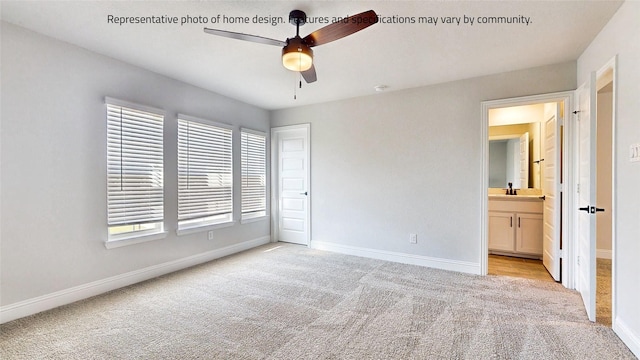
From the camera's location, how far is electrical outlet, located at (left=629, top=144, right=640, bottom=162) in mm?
1879

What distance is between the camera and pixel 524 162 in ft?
15.5

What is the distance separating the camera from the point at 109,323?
2352 millimetres

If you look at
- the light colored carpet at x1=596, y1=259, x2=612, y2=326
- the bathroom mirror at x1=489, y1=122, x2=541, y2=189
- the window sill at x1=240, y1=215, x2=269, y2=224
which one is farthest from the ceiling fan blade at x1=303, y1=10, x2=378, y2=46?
the bathroom mirror at x1=489, y1=122, x2=541, y2=189

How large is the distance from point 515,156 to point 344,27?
4268 mm

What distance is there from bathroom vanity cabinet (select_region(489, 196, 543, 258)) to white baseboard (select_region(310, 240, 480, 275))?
115 centimetres

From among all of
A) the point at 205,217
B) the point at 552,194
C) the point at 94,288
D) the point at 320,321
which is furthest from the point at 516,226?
the point at 94,288

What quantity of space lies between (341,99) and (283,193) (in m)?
1.95

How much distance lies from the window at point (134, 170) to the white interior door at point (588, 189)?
425 centimetres

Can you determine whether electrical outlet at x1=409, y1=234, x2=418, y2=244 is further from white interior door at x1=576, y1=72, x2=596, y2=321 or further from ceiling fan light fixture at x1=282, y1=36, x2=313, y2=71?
ceiling fan light fixture at x1=282, y1=36, x2=313, y2=71

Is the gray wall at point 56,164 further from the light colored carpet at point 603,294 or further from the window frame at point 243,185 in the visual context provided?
the light colored carpet at point 603,294

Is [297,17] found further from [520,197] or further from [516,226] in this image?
[516,226]

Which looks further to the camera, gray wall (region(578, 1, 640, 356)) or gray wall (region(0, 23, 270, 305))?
gray wall (region(0, 23, 270, 305))

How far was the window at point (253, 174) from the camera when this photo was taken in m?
4.72

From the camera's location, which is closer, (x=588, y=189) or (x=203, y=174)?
(x=588, y=189)
